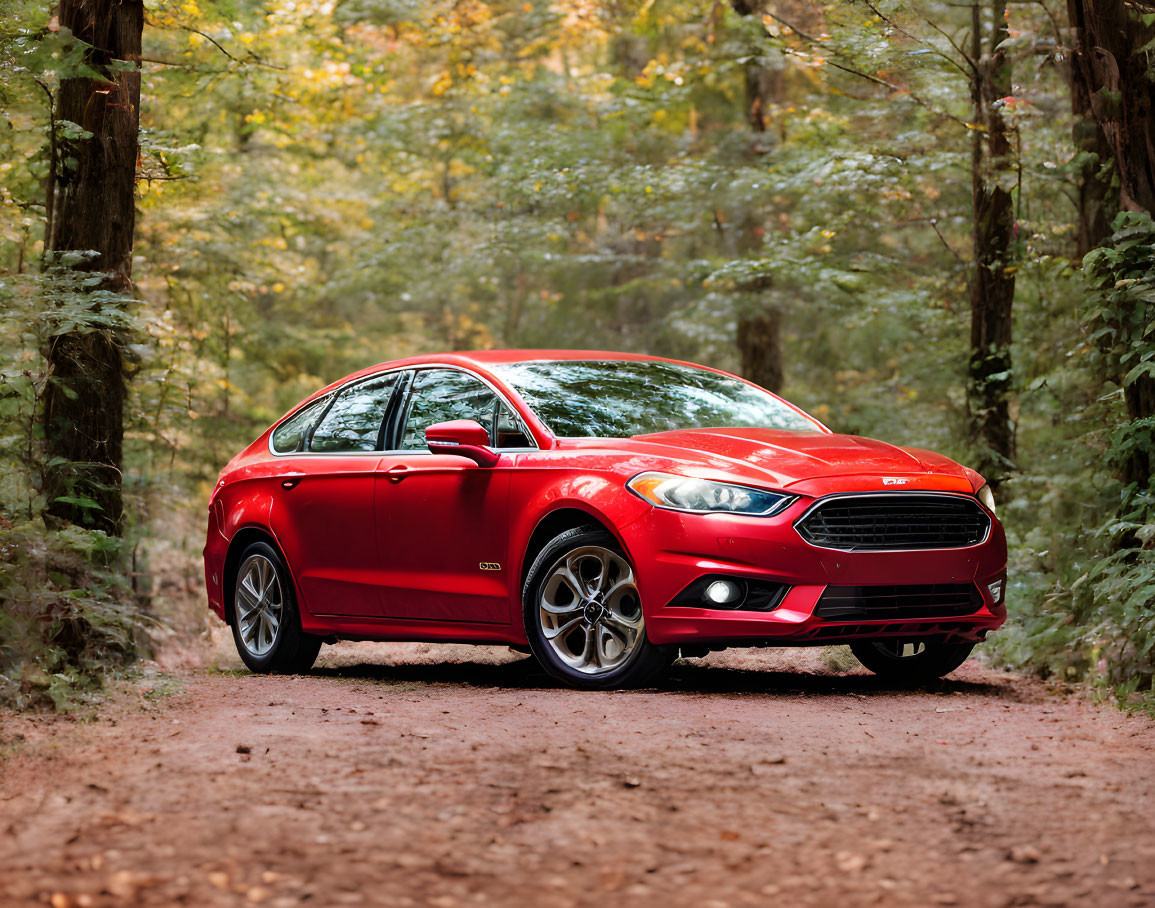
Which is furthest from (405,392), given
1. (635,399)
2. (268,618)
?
(268,618)

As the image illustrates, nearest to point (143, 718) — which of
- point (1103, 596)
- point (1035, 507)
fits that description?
point (1103, 596)

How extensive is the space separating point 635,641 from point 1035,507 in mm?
4452

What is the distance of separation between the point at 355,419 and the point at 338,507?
611 mm

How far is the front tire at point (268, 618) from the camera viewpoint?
814 centimetres

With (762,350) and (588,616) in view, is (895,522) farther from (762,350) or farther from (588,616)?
(762,350)

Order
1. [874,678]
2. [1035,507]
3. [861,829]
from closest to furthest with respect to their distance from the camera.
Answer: [861,829] < [874,678] < [1035,507]

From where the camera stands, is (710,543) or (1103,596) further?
(1103,596)

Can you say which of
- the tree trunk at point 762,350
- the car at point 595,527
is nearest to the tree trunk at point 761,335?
the tree trunk at point 762,350

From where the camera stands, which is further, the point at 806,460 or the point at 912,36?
the point at 912,36

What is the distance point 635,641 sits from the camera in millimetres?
A: 6168

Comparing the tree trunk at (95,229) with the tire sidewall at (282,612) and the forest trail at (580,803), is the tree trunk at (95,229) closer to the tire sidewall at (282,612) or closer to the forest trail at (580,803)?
the tire sidewall at (282,612)

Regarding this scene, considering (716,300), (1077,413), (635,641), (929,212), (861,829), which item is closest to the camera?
(861,829)

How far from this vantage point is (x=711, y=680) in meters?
7.08

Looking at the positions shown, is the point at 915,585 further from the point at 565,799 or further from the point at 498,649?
the point at 498,649
